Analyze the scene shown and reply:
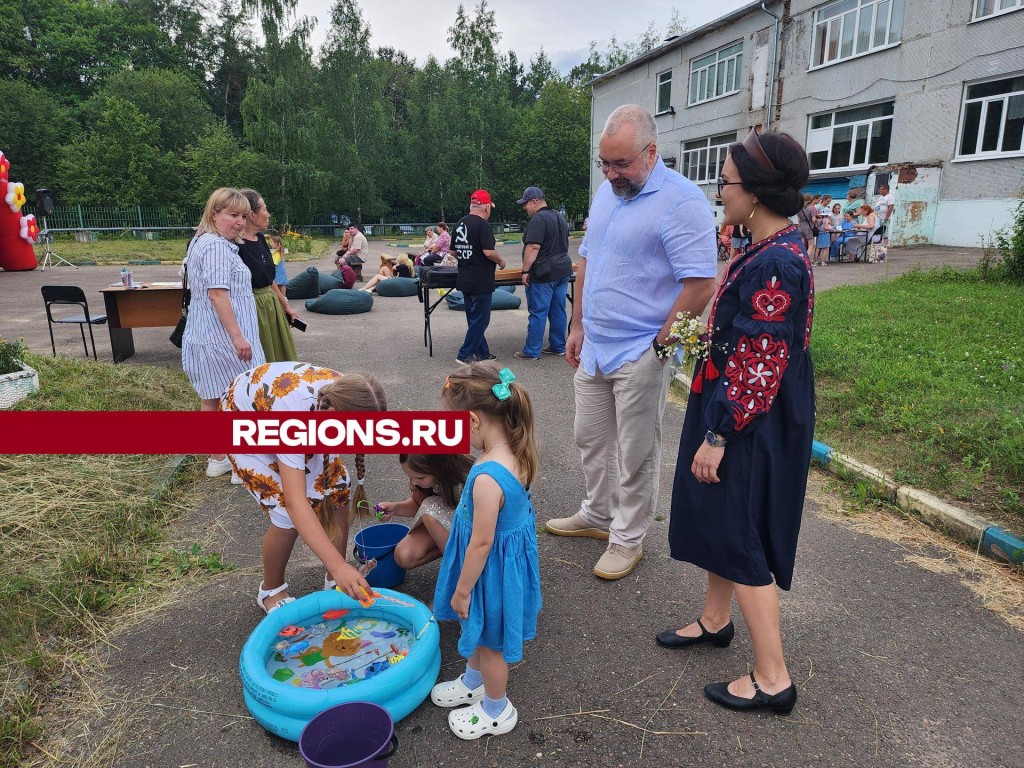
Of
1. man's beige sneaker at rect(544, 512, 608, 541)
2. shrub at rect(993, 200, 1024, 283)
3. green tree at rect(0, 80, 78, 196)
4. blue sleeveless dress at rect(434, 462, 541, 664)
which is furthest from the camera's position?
green tree at rect(0, 80, 78, 196)

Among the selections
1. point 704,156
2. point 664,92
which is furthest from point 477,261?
point 664,92

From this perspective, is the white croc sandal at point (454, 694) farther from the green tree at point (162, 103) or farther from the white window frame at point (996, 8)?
the green tree at point (162, 103)

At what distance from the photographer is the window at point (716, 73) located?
2511cm

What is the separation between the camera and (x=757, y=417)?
218cm

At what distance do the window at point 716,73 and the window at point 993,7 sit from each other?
8.87 meters

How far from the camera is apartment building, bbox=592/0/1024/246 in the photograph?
665 inches

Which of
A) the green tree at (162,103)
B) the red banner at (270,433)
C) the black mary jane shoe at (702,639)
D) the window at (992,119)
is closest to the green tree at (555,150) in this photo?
the green tree at (162,103)

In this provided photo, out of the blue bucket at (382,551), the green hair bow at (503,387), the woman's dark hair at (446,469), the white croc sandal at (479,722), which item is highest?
the green hair bow at (503,387)

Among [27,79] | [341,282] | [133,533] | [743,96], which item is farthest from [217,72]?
[133,533]

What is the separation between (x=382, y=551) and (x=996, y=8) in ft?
69.5

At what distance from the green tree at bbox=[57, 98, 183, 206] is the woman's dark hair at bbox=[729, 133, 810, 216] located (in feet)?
137

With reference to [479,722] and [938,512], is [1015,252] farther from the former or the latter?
[479,722]

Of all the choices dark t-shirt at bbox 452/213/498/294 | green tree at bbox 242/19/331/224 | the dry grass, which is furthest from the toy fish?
green tree at bbox 242/19/331/224

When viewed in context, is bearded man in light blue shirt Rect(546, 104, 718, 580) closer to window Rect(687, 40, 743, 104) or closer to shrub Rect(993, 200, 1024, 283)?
shrub Rect(993, 200, 1024, 283)
